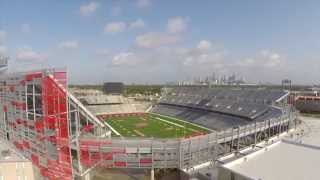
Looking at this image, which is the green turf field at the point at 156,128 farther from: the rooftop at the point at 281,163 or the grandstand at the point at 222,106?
the rooftop at the point at 281,163

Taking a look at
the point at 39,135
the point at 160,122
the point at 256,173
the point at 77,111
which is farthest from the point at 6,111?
the point at 160,122

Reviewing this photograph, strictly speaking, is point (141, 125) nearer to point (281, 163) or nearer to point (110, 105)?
point (110, 105)

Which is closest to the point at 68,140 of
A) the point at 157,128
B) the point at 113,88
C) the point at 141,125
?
the point at 157,128

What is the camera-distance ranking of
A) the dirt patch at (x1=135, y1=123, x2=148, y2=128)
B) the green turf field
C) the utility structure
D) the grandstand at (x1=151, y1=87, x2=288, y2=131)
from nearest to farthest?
the utility structure < the green turf field < the grandstand at (x1=151, y1=87, x2=288, y2=131) < the dirt patch at (x1=135, y1=123, x2=148, y2=128)

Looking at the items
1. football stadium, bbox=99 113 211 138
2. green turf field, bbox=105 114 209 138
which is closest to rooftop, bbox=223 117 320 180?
football stadium, bbox=99 113 211 138

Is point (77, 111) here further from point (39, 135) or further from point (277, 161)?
point (277, 161)

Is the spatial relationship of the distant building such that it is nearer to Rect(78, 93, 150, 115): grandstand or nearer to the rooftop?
Rect(78, 93, 150, 115): grandstand
